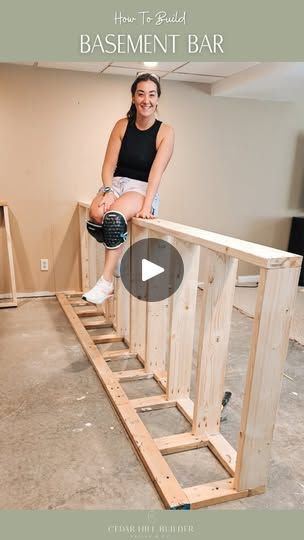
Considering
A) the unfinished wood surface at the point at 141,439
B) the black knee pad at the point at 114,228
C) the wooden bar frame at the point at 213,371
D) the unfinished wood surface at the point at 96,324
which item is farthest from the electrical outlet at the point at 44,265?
the black knee pad at the point at 114,228

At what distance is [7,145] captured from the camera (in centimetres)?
321

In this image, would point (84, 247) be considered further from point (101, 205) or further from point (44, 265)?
point (101, 205)

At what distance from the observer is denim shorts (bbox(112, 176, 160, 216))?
80.4 inches

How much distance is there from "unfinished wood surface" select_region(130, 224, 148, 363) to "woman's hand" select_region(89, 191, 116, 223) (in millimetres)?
215

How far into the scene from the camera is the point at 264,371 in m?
1.18

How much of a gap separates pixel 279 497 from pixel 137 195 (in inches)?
58.0

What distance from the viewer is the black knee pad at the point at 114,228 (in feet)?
5.92

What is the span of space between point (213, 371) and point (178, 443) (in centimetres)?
34

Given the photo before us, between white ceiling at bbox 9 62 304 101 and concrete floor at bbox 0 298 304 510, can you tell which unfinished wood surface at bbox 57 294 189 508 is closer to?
concrete floor at bbox 0 298 304 510

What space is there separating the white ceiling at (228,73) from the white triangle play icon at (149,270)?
69.5 inches

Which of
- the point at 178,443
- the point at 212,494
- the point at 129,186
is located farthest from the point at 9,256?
the point at 212,494

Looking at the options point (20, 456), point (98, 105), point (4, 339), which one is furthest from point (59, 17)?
point (20, 456)

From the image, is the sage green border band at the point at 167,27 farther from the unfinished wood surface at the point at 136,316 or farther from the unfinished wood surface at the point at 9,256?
the unfinished wood surface at the point at 9,256

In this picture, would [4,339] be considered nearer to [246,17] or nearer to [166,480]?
[166,480]
